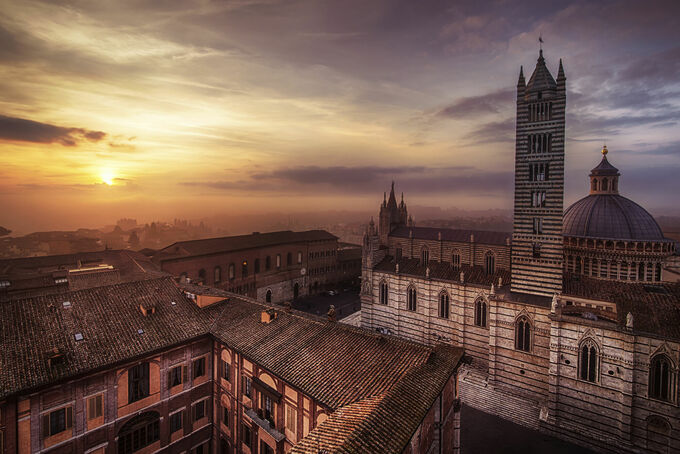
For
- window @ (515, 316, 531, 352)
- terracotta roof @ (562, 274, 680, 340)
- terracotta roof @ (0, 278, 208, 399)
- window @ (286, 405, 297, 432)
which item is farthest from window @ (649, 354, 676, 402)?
terracotta roof @ (0, 278, 208, 399)

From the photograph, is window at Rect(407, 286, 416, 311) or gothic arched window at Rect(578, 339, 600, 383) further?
window at Rect(407, 286, 416, 311)

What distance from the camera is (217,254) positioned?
1837 inches

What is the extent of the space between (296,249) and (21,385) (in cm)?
4501

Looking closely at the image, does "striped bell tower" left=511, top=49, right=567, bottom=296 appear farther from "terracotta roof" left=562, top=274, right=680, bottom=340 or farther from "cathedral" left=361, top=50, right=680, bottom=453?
"terracotta roof" left=562, top=274, right=680, bottom=340

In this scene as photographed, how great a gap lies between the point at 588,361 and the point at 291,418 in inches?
843

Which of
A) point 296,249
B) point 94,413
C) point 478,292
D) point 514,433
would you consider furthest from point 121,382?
point 296,249

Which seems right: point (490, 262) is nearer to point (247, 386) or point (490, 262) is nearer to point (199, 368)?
point (247, 386)

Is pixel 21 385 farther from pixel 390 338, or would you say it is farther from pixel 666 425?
pixel 666 425

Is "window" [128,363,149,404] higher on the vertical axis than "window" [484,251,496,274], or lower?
lower

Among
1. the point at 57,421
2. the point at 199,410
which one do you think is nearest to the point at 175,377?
the point at 199,410

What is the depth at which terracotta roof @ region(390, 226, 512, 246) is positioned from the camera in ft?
121

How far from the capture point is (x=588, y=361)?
23562mm

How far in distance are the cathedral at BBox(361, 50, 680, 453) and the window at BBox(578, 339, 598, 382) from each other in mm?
72

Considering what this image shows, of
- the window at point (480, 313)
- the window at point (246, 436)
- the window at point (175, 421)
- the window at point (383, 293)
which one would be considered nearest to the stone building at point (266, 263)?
the window at point (175, 421)
